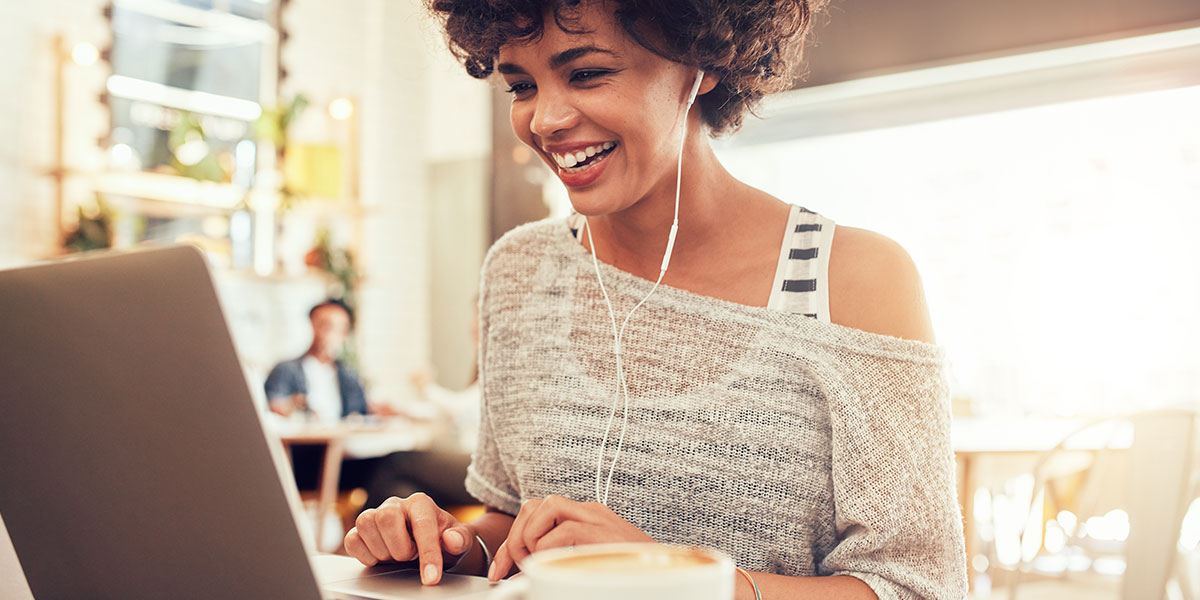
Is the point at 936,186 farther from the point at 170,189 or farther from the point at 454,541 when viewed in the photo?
the point at 170,189

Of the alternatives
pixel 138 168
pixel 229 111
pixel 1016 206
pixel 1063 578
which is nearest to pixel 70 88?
pixel 138 168

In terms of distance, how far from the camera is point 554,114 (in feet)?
2.90

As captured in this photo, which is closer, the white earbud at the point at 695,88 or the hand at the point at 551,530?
the hand at the point at 551,530

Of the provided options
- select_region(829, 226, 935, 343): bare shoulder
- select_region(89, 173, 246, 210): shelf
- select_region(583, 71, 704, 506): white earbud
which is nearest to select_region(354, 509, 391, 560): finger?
select_region(583, 71, 704, 506): white earbud

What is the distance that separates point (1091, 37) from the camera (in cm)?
319

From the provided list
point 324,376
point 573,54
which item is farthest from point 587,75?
point 324,376

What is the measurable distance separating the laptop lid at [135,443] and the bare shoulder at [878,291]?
61cm

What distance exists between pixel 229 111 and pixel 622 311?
519cm

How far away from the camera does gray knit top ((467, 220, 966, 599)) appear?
34.6 inches

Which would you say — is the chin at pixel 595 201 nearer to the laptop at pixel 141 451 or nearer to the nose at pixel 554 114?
the nose at pixel 554 114

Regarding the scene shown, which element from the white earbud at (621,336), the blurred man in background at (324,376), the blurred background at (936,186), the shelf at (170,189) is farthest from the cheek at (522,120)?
the shelf at (170,189)

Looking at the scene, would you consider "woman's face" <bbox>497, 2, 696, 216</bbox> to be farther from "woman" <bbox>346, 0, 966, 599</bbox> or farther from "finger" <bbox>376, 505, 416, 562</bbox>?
"finger" <bbox>376, 505, 416, 562</bbox>

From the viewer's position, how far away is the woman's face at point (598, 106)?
88 centimetres

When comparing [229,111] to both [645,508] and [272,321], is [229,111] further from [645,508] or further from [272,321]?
[645,508]
